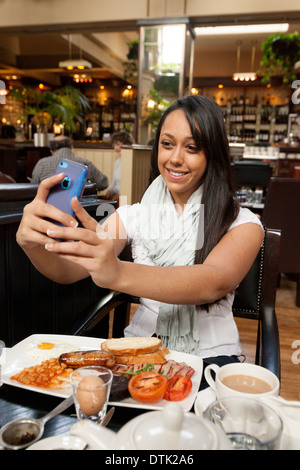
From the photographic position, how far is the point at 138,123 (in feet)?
19.5

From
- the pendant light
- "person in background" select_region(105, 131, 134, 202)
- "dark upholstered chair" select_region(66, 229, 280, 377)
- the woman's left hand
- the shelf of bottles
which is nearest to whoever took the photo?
the woman's left hand

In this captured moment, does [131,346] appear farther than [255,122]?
No

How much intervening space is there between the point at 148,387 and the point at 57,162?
3599 millimetres

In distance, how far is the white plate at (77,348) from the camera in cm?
73

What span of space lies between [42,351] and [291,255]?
116 inches

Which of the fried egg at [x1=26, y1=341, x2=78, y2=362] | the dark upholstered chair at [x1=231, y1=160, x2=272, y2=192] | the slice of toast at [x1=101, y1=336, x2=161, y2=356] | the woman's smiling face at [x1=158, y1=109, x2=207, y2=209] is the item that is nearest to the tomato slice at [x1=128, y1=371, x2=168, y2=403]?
the slice of toast at [x1=101, y1=336, x2=161, y2=356]

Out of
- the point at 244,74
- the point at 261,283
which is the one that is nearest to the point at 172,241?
the point at 261,283

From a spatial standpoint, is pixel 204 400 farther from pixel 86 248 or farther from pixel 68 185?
pixel 68 185

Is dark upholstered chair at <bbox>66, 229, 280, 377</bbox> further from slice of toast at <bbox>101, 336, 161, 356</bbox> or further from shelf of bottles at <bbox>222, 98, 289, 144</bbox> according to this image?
shelf of bottles at <bbox>222, 98, 289, 144</bbox>

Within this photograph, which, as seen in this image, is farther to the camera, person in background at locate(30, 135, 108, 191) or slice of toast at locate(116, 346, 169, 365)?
person in background at locate(30, 135, 108, 191)

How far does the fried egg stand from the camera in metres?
0.89

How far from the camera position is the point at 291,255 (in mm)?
3443

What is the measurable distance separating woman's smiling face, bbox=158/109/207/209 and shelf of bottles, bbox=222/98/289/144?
871 cm

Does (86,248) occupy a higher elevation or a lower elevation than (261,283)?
higher
